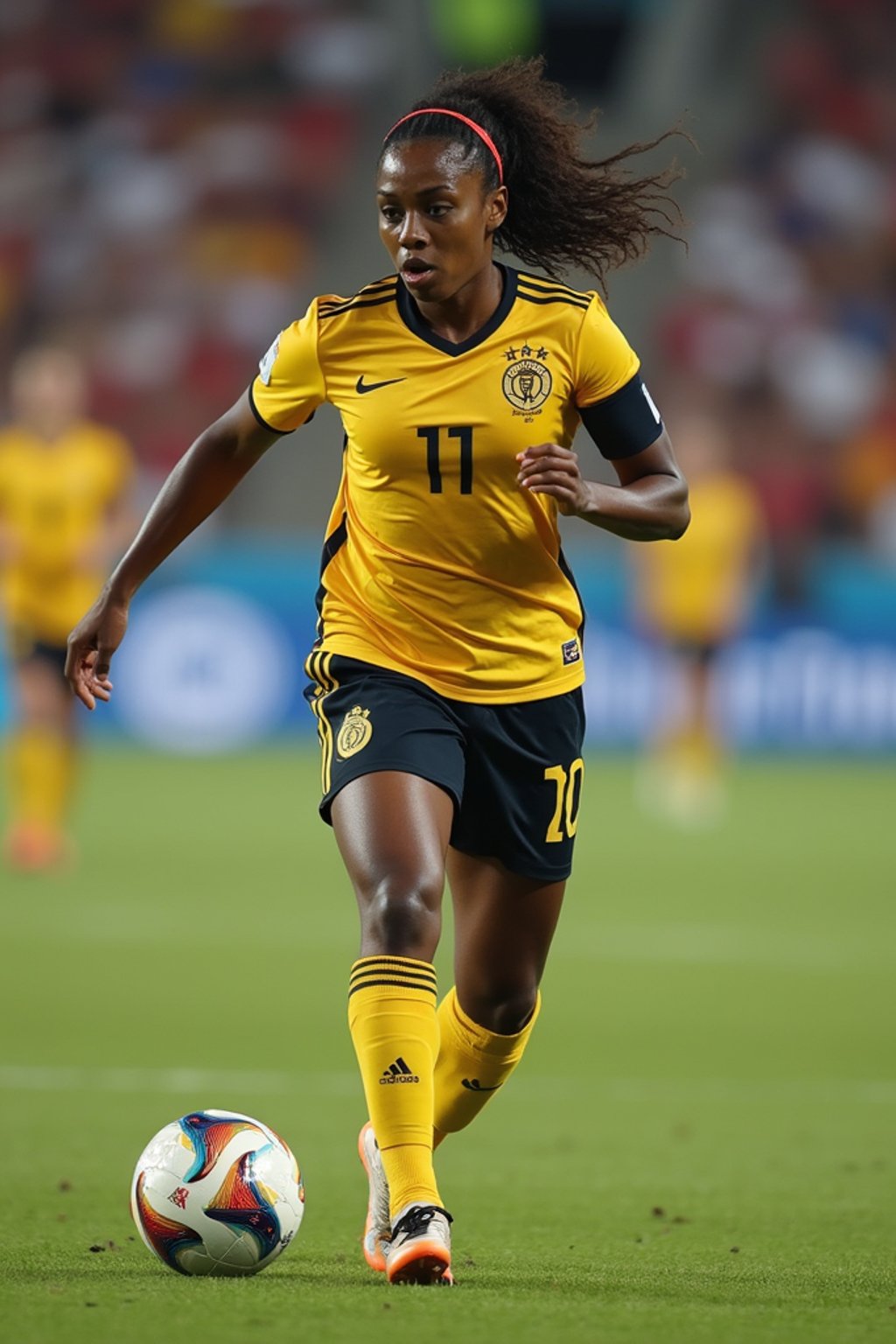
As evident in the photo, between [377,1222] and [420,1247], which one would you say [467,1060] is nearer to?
[377,1222]

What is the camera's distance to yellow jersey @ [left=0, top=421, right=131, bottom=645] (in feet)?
38.7

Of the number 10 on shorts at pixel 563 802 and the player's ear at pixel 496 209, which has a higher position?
the player's ear at pixel 496 209

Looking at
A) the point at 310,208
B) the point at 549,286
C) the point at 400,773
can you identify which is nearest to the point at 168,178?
the point at 310,208

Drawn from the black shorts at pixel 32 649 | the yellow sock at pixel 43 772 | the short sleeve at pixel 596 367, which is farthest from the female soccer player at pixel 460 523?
the black shorts at pixel 32 649

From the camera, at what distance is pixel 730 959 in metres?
9.30

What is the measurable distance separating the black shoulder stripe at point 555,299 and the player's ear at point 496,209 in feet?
0.47

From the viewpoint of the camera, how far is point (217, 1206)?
4.11 meters

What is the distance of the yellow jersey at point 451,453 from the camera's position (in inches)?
171

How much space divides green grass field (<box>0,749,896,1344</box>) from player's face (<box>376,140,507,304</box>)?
1.93m

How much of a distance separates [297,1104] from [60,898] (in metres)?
4.50

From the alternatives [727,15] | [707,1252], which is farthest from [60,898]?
[727,15]

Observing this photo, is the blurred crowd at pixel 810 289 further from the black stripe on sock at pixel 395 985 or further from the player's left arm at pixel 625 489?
the black stripe on sock at pixel 395 985

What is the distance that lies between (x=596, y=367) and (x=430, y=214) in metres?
0.45

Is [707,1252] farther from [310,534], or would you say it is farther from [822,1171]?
[310,534]
